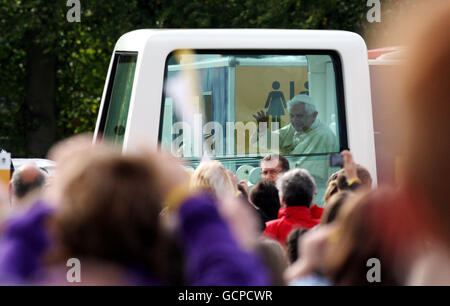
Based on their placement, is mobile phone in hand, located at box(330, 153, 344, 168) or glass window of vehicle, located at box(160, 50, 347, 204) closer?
glass window of vehicle, located at box(160, 50, 347, 204)

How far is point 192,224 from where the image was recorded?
1578 millimetres

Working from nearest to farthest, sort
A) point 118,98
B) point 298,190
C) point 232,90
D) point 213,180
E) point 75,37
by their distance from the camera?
1. point 213,180
2. point 298,190
3. point 232,90
4. point 118,98
5. point 75,37

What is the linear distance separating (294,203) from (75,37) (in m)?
11.4

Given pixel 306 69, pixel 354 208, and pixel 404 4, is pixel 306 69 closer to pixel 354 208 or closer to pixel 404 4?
pixel 354 208

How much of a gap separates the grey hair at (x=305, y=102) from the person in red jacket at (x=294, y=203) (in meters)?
1.00

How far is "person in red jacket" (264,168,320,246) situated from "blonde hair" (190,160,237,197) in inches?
11.1

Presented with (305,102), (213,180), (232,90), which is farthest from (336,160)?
(213,180)

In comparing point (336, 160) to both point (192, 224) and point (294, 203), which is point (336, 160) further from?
point (192, 224)

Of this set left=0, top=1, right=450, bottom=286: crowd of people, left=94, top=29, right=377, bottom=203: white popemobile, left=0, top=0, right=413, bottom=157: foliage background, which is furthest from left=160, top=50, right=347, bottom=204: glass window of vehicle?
left=0, top=0, right=413, bottom=157: foliage background

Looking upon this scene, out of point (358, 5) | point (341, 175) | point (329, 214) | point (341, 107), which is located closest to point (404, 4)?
point (358, 5)

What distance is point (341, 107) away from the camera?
15.6ft

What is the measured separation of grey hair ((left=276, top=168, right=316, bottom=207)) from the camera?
143 inches

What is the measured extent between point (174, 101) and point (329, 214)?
1977mm

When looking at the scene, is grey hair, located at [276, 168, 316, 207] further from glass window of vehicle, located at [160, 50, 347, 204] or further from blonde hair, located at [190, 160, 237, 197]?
glass window of vehicle, located at [160, 50, 347, 204]
